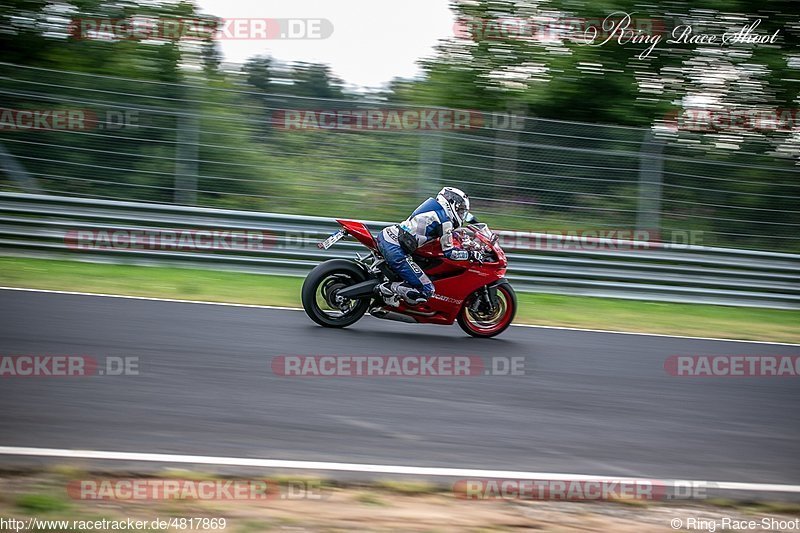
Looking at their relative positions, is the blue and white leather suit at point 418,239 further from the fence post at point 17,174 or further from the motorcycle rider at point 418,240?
the fence post at point 17,174

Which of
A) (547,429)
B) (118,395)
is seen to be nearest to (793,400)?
(547,429)

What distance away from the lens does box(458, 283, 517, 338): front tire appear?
934cm

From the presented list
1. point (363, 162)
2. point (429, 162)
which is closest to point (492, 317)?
point (429, 162)

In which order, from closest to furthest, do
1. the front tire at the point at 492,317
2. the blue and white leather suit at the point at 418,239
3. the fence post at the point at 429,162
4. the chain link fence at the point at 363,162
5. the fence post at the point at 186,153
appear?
the blue and white leather suit at the point at 418,239 < the front tire at the point at 492,317 < the chain link fence at the point at 363,162 < the fence post at the point at 186,153 < the fence post at the point at 429,162

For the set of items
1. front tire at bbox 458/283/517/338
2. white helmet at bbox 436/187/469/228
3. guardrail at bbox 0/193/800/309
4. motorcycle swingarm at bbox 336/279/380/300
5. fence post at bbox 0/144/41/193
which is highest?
fence post at bbox 0/144/41/193

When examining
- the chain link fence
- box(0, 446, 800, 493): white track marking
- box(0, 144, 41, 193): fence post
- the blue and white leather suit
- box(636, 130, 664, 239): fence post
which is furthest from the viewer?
box(636, 130, 664, 239): fence post

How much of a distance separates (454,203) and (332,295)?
1.70 metres

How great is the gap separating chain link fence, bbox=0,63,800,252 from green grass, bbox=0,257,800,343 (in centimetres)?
122

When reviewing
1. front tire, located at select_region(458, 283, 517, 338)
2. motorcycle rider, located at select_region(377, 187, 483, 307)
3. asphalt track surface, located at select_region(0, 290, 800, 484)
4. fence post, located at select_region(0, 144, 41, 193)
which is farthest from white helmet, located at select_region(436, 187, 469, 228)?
fence post, located at select_region(0, 144, 41, 193)

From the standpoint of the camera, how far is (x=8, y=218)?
1181 centimetres

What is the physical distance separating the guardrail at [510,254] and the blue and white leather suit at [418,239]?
331 cm

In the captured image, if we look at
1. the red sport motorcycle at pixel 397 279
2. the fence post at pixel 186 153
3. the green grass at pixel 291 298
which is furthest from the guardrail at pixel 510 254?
the red sport motorcycle at pixel 397 279

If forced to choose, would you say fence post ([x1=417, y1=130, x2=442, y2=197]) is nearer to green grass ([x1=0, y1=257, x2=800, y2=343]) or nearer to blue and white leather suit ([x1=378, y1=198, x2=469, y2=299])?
green grass ([x1=0, y1=257, x2=800, y2=343])

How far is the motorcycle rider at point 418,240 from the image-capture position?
8.90m
